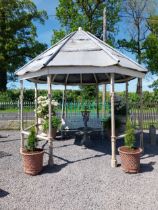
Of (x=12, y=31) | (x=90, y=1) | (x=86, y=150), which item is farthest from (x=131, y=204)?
(x=12, y=31)

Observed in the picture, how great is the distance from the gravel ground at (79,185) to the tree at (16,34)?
91.6 ft

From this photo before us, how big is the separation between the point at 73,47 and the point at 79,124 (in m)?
5.99

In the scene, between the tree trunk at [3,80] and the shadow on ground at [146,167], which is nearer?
the shadow on ground at [146,167]

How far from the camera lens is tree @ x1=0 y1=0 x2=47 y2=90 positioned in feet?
117

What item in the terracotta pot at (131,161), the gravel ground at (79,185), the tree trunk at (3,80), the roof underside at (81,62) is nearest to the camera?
the gravel ground at (79,185)

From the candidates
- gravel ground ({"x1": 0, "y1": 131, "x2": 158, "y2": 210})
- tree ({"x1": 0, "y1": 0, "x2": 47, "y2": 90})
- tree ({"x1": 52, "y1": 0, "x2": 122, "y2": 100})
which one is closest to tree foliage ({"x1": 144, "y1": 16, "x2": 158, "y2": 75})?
tree ({"x1": 52, "y1": 0, "x2": 122, "y2": 100})

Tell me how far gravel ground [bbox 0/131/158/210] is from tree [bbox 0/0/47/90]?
27.9 m

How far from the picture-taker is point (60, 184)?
708 cm

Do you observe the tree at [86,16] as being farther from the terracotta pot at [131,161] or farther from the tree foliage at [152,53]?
the terracotta pot at [131,161]

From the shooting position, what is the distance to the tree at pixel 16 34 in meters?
35.7

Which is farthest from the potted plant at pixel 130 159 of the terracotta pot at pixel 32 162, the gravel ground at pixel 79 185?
the terracotta pot at pixel 32 162

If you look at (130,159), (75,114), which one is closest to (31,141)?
(130,159)

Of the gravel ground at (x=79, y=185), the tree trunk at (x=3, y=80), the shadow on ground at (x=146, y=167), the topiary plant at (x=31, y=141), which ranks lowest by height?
the gravel ground at (x=79, y=185)

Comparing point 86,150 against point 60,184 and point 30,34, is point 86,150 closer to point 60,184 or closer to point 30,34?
point 60,184
